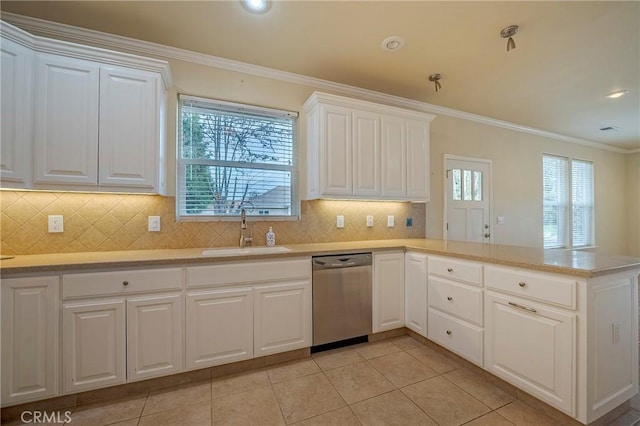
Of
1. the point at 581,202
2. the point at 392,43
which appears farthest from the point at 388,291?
the point at 581,202

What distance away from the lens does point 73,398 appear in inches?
68.4

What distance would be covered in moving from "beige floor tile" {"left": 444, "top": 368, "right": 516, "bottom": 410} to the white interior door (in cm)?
202

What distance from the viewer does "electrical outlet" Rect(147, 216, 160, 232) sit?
7.65 ft

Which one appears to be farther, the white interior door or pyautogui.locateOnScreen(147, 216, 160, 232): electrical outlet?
the white interior door

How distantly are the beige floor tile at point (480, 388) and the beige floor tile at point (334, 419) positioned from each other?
2.91ft

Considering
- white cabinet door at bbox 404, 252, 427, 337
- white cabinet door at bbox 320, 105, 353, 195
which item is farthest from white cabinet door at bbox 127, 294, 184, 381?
white cabinet door at bbox 404, 252, 427, 337

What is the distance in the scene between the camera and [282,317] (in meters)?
2.23

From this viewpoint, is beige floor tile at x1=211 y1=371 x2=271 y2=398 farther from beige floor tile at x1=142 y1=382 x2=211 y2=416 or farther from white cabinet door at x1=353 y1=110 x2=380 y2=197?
white cabinet door at x1=353 y1=110 x2=380 y2=197

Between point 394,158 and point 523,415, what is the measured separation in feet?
7.69

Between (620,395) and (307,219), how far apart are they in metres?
2.56

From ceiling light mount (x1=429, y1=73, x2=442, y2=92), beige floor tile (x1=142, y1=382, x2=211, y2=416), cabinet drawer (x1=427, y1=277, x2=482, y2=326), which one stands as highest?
ceiling light mount (x1=429, y1=73, x2=442, y2=92)

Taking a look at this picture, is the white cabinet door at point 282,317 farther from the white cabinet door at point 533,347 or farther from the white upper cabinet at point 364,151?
the white cabinet door at point 533,347

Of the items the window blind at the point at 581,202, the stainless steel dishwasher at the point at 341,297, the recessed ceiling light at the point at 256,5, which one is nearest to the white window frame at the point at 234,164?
the stainless steel dishwasher at the point at 341,297

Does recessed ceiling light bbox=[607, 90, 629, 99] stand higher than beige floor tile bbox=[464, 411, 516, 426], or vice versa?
recessed ceiling light bbox=[607, 90, 629, 99]
